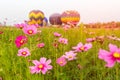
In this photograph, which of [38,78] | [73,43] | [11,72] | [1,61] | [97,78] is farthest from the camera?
[73,43]

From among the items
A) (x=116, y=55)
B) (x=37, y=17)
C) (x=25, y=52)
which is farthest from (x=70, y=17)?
(x=116, y=55)

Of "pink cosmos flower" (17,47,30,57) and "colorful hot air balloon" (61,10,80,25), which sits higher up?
"pink cosmos flower" (17,47,30,57)

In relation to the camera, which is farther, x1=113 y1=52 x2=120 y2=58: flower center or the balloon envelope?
the balloon envelope

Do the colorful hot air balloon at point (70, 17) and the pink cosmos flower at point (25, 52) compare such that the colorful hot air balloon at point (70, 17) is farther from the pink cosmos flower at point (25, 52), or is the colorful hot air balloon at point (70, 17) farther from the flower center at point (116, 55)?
the flower center at point (116, 55)

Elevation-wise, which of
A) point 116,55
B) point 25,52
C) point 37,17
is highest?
point 116,55

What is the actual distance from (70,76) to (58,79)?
0.12 meters

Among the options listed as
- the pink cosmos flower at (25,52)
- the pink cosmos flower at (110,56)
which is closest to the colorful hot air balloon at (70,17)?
the pink cosmos flower at (25,52)

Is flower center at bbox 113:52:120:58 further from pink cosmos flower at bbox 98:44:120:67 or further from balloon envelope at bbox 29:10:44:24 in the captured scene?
balloon envelope at bbox 29:10:44:24

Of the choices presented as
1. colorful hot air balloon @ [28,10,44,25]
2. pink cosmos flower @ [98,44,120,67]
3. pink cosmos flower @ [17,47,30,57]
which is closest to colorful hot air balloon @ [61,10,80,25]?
colorful hot air balloon @ [28,10,44,25]

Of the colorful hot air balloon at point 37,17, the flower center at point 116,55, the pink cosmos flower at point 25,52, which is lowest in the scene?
the colorful hot air balloon at point 37,17

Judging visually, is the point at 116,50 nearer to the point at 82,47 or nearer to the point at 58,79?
the point at 82,47

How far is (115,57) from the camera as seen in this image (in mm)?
1578

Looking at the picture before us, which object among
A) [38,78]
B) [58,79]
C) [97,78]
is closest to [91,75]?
[97,78]

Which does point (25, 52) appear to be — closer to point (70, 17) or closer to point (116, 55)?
point (116, 55)
